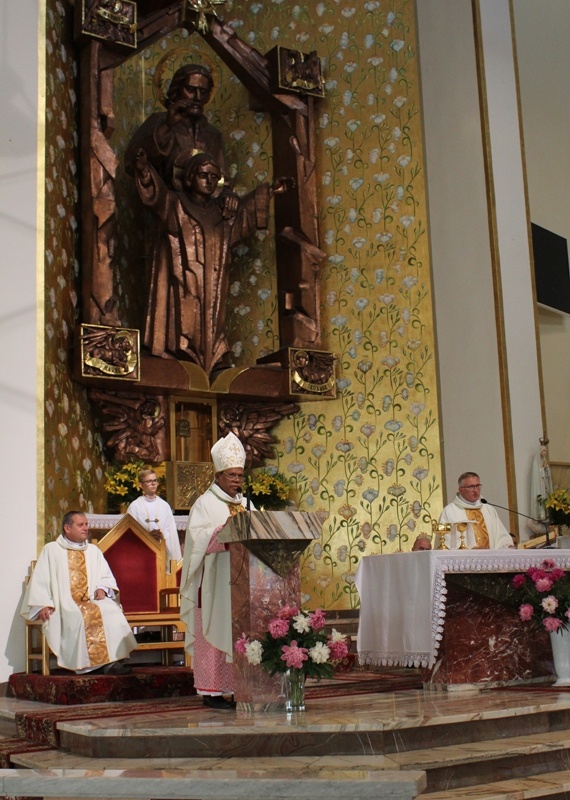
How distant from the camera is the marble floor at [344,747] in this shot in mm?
4645

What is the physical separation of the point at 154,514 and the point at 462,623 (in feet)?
9.61

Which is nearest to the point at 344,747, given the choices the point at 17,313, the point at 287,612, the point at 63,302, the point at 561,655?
the point at 287,612

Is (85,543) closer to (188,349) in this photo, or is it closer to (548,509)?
(188,349)

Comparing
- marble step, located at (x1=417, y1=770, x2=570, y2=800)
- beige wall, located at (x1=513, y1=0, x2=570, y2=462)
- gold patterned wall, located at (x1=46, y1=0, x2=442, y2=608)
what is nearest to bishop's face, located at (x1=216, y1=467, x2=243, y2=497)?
marble step, located at (x1=417, y1=770, x2=570, y2=800)

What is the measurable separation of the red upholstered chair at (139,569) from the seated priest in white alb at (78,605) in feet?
1.18

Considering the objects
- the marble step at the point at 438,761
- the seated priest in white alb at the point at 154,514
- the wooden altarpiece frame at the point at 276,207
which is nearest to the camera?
the marble step at the point at 438,761

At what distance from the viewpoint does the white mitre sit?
20.5 feet

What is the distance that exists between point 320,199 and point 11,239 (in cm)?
334

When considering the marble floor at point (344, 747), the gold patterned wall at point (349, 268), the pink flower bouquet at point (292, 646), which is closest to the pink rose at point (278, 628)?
the pink flower bouquet at point (292, 646)

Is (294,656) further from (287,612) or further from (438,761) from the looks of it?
(438,761)

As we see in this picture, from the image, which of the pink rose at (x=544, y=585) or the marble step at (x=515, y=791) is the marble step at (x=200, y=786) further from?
the pink rose at (x=544, y=585)

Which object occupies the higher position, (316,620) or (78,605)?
(78,605)

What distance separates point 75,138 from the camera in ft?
31.0

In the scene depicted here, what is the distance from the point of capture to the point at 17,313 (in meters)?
8.26
